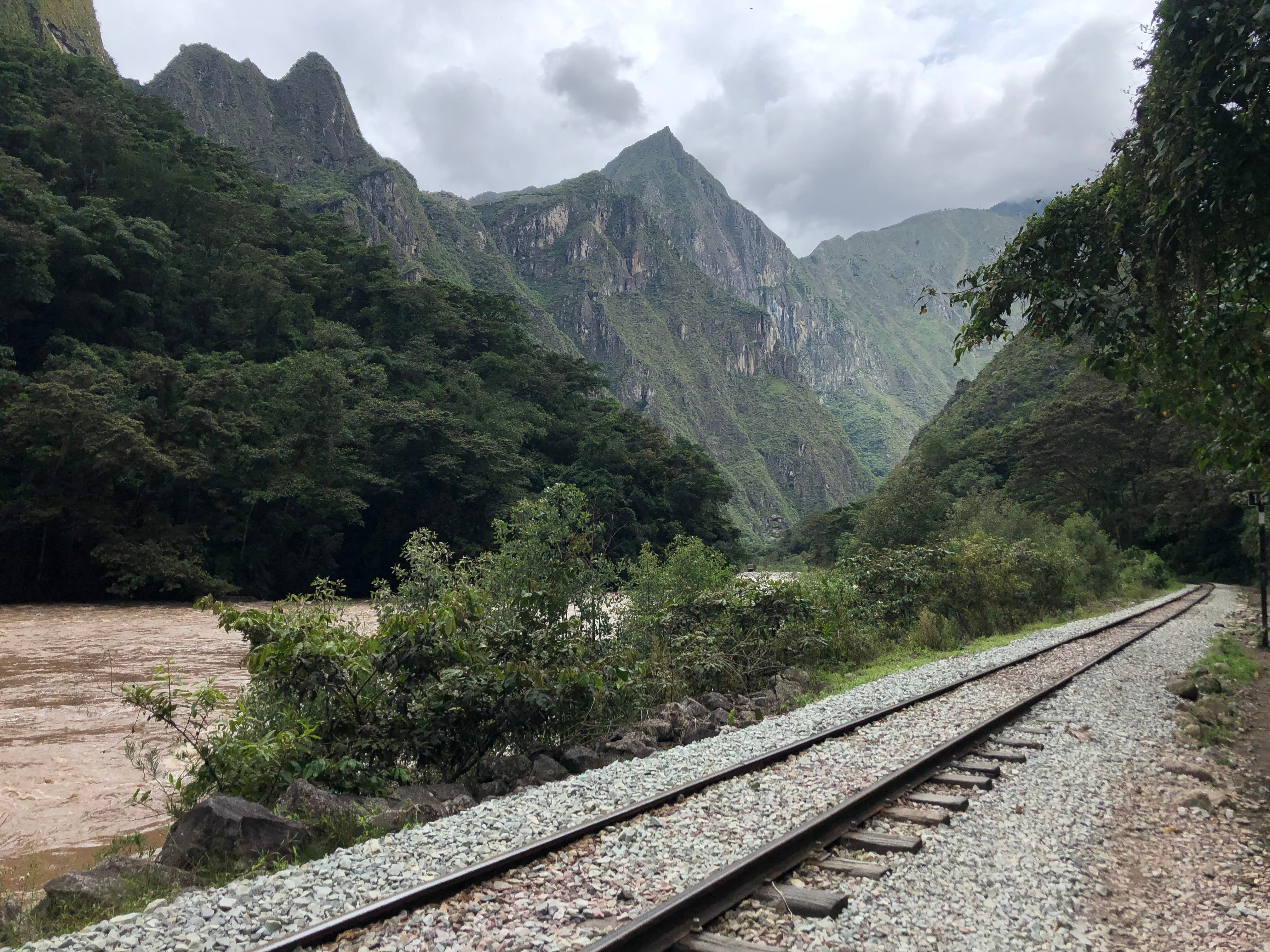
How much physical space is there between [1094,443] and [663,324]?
161 meters

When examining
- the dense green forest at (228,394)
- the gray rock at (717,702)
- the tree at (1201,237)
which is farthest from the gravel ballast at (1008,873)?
the dense green forest at (228,394)

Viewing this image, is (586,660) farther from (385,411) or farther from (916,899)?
(385,411)

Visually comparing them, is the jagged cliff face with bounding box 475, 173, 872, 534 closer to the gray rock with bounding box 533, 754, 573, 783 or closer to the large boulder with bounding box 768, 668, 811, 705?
the large boulder with bounding box 768, 668, 811, 705

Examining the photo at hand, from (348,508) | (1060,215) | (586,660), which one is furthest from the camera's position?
(348,508)

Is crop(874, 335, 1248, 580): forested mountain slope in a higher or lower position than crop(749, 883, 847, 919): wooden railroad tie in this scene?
higher

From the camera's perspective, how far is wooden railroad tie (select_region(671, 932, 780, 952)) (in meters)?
3.24

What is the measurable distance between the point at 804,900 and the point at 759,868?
338 mm

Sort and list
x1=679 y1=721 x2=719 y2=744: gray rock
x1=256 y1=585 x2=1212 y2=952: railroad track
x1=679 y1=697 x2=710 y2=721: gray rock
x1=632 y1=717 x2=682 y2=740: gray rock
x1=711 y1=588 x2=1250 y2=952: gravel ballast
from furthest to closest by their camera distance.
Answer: x1=679 y1=697 x2=710 y2=721: gray rock, x1=632 y1=717 x2=682 y2=740: gray rock, x1=679 y1=721 x2=719 y2=744: gray rock, x1=711 y1=588 x2=1250 y2=952: gravel ballast, x1=256 y1=585 x2=1212 y2=952: railroad track

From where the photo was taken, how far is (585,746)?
7672mm

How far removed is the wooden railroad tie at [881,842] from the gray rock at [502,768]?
326 centimetres

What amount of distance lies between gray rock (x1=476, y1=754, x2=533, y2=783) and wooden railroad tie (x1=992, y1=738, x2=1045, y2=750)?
430cm

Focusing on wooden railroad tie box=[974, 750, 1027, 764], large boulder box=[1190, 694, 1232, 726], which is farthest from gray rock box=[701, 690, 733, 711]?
large boulder box=[1190, 694, 1232, 726]

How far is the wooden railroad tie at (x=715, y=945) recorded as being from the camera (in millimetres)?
3238

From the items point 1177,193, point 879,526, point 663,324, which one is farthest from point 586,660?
point 663,324
